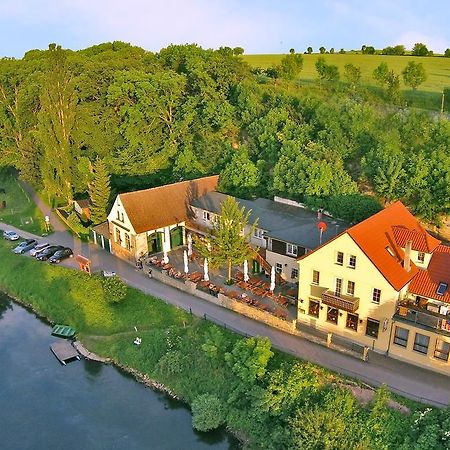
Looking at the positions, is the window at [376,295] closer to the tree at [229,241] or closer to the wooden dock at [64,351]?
the tree at [229,241]

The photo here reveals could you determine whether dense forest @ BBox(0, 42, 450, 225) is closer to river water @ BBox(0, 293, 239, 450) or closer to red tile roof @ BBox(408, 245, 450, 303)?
red tile roof @ BBox(408, 245, 450, 303)

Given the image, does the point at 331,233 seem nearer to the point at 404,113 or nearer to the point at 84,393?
the point at 84,393

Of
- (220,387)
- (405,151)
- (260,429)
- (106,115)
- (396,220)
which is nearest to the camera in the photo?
(260,429)

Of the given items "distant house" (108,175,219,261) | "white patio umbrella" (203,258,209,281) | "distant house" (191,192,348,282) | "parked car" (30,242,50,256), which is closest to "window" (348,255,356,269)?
"distant house" (191,192,348,282)

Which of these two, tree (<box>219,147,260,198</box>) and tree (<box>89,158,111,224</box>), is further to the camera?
tree (<box>219,147,260,198</box>)

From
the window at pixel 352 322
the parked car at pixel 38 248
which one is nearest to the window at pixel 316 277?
the window at pixel 352 322

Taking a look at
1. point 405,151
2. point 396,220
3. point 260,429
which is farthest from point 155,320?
point 405,151
